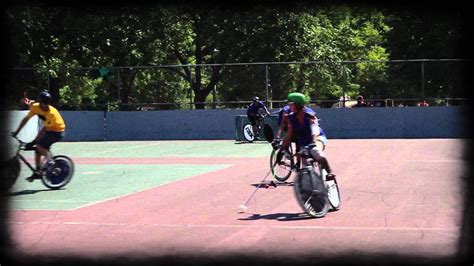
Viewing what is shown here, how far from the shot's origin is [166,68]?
36438 millimetres

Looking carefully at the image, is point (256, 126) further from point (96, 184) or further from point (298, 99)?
point (298, 99)

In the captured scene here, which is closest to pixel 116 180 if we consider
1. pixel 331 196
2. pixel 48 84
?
pixel 331 196

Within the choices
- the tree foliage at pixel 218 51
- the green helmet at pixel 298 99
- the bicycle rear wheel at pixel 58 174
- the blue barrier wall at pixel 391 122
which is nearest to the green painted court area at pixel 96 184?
the bicycle rear wheel at pixel 58 174

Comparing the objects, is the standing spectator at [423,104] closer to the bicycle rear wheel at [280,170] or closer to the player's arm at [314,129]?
the bicycle rear wheel at [280,170]

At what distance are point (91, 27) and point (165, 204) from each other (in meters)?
25.4

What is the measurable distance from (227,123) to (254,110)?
5088mm

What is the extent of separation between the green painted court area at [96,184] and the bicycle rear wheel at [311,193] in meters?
3.87

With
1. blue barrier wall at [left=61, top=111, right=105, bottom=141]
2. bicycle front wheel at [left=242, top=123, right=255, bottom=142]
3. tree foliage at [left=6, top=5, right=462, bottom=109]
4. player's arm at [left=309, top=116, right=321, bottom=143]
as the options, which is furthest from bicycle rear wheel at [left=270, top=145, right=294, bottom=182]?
blue barrier wall at [left=61, top=111, right=105, bottom=141]

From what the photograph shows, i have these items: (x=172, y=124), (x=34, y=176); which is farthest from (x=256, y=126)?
(x=34, y=176)

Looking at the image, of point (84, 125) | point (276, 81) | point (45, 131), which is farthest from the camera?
point (276, 81)

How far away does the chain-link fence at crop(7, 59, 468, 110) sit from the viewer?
31562mm

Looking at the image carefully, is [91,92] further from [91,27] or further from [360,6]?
[360,6]

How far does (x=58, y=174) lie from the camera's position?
13.5 meters

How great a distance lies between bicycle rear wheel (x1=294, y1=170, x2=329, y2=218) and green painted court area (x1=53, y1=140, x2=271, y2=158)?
440 inches
